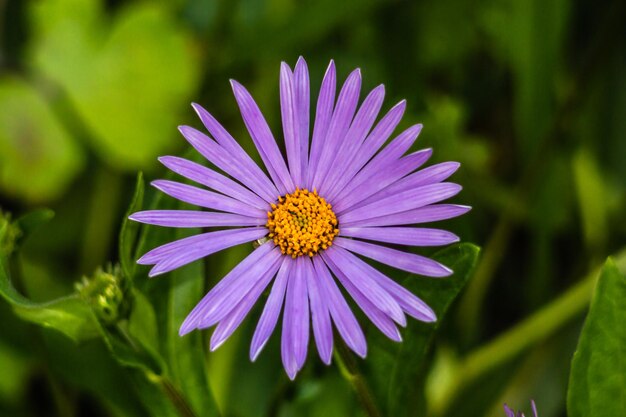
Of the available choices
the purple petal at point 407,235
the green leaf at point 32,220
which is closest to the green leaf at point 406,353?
the purple petal at point 407,235

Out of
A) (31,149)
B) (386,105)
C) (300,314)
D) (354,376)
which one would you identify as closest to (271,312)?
(300,314)

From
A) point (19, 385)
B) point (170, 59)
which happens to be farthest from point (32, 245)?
point (170, 59)

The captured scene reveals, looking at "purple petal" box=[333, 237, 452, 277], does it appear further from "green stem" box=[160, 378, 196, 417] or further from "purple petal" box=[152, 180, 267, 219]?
"green stem" box=[160, 378, 196, 417]

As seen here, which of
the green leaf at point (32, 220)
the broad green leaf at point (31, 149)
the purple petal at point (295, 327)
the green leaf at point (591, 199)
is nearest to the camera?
the purple petal at point (295, 327)

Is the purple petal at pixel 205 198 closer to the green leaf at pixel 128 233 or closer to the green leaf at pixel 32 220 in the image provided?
the green leaf at pixel 128 233

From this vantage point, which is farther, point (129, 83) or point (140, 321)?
point (129, 83)

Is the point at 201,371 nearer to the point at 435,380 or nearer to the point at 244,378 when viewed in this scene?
the point at 244,378
